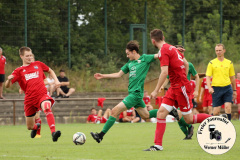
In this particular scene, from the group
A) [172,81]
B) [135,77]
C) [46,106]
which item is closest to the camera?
[172,81]

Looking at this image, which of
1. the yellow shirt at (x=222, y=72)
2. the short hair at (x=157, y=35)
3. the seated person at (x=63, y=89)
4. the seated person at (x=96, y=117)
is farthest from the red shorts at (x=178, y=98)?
the seated person at (x=63, y=89)

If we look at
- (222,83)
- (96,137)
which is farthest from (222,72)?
(96,137)

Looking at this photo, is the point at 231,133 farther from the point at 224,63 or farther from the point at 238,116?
the point at 238,116

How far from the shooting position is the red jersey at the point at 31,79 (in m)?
10.9

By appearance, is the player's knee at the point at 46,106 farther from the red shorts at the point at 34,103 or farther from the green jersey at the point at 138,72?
the green jersey at the point at 138,72

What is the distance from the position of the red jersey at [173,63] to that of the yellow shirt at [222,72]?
16.2ft

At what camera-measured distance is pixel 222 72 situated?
14.1 meters

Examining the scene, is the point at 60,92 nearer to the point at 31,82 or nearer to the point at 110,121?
the point at 31,82

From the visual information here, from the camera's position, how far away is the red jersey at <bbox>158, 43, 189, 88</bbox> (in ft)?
29.5

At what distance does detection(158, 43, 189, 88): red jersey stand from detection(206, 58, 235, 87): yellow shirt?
194 inches

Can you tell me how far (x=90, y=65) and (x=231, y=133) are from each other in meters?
21.0

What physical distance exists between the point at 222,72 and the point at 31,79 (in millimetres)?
5581

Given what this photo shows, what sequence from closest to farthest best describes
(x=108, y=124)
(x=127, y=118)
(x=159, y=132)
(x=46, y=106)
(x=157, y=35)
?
(x=159, y=132) → (x=157, y=35) → (x=46, y=106) → (x=108, y=124) → (x=127, y=118)

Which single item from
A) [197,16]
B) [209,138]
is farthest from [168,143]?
[197,16]
